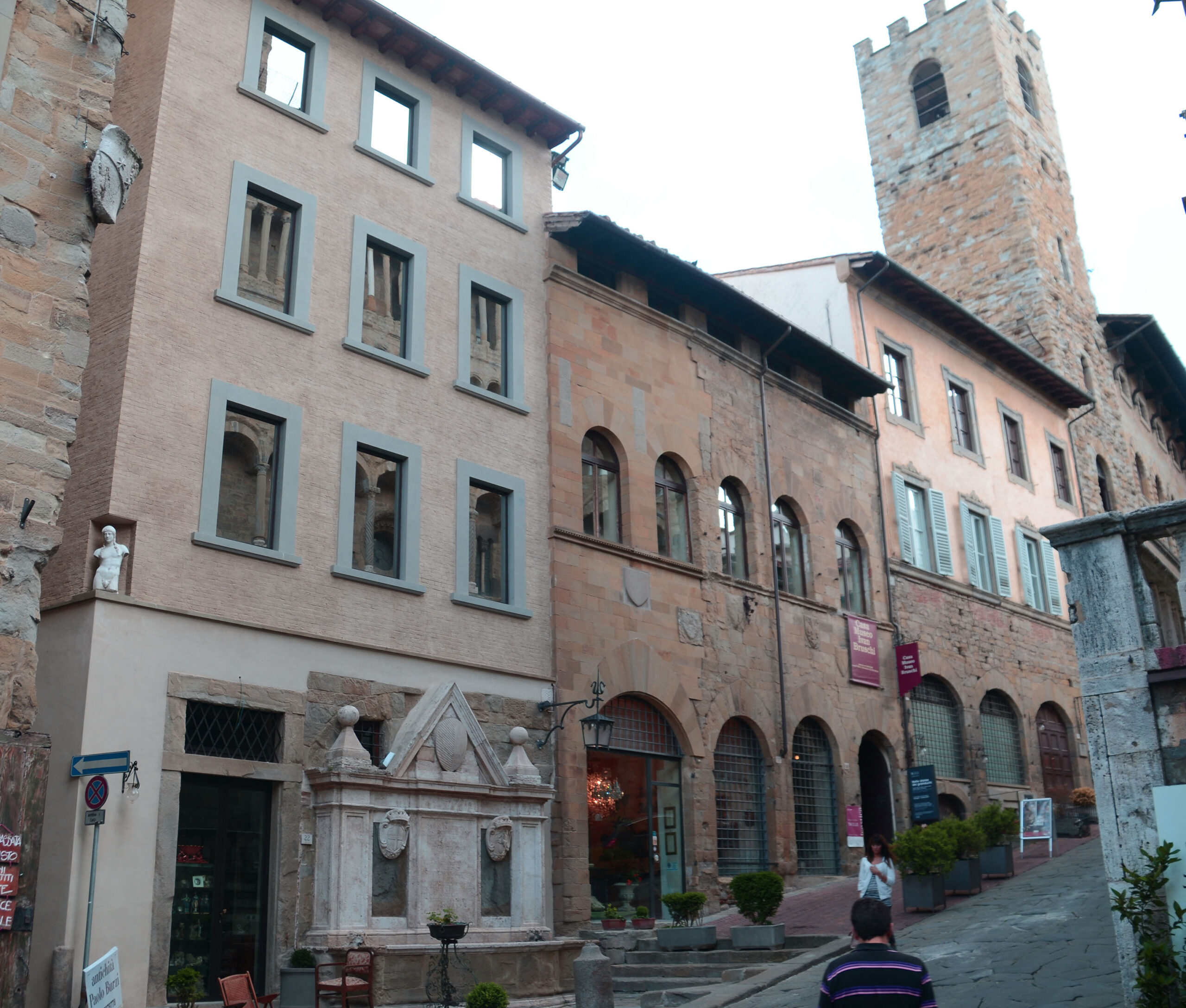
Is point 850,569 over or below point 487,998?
over

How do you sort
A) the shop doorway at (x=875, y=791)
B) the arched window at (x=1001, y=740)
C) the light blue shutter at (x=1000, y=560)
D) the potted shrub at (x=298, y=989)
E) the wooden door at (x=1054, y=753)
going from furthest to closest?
the light blue shutter at (x=1000, y=560) → the wooden door at (x=1054, y=753) → the arched window at (x=1001, y=740) → the shop doorway at (x=875, y=791) → the potted shrub at (x=298, y=989)

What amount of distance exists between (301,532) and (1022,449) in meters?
20.5

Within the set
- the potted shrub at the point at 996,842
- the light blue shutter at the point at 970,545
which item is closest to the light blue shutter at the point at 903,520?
the light blue shutter at the point at 970,545

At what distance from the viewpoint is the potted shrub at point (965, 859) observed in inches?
617

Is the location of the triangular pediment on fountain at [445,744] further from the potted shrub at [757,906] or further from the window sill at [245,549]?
the potted shrub at [757,906]

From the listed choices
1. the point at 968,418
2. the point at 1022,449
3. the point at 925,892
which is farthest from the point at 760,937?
the point at 1022,449

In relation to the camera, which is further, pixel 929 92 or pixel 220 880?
pixel 929 92

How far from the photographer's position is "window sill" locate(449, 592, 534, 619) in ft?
49.9

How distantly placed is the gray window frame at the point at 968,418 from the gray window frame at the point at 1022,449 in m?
1.19

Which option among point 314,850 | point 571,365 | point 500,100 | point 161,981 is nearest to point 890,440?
point 571,365

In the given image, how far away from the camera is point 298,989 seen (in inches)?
459

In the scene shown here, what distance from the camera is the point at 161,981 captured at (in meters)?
11.3

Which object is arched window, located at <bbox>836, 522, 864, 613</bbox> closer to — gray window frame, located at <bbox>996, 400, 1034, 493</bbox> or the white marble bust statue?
gray window frame, located at <bbox>996, 400, 1034, 493</bbox>

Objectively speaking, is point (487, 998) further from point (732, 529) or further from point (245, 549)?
point (732, 529)
